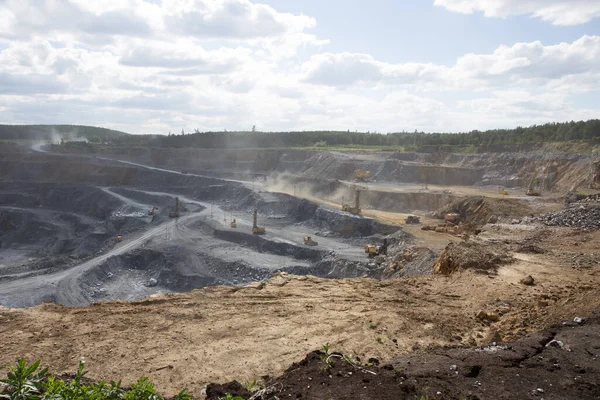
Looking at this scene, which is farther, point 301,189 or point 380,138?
point 380,138

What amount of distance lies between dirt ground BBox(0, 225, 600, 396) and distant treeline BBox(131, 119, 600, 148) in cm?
4090

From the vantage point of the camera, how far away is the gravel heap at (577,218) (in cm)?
2141

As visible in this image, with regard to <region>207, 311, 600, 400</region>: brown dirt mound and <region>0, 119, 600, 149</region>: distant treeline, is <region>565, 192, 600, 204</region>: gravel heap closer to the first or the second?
<region>0, 119, 600, 149</region>: distant treeline

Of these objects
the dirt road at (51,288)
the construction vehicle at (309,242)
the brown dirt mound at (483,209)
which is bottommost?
the dirt road at (51,288)

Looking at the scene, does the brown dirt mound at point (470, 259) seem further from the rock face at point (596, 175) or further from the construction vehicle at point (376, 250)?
the rock face at point (596, 175)

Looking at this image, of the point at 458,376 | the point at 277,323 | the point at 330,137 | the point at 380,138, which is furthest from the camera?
the point at 330,137

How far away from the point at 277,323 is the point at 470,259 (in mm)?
7535

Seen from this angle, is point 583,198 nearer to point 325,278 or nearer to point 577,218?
point 577,218

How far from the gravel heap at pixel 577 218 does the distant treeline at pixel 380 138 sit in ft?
85.9

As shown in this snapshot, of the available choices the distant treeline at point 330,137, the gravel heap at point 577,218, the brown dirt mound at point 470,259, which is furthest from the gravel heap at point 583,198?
the distant treeline at point 330,137

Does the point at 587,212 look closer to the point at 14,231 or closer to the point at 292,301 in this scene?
the point at 292,301

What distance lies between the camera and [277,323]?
10.3m

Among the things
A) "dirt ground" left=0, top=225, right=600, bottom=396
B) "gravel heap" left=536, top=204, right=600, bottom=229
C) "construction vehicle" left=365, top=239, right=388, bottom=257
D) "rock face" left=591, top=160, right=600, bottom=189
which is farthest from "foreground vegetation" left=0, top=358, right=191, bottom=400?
"rock face" left=591, top=160, right=600, bottom=189

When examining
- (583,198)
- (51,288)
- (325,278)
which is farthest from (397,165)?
(51,288)
